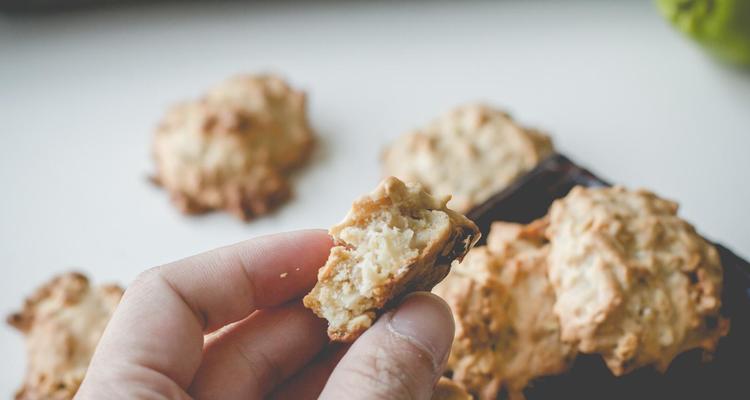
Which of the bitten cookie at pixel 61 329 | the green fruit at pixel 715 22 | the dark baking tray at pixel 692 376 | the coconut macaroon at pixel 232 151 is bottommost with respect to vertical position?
the bitten cookie at pixel 61 329

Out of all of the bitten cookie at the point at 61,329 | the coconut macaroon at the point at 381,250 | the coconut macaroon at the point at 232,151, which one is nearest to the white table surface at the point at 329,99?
the coconut macaroon at the point at 232,151

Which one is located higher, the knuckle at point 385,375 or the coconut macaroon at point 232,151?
the knuckle at point 385,375

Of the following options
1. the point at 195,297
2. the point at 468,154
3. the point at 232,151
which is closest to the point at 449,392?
the point at 195,297

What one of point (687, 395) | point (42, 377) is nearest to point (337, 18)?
point (42, 377)

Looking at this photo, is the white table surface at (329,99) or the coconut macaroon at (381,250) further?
the white table surface at (329,99)

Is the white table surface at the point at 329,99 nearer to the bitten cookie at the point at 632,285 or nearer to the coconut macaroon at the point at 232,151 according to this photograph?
the coconut macaroon at the point at 232,151

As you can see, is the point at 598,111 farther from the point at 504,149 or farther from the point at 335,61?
the point at 335,61
